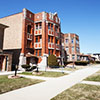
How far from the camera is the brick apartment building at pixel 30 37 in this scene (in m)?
22.1

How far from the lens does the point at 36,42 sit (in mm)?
24438

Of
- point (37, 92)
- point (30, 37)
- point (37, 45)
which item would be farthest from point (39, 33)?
point (37, 92)

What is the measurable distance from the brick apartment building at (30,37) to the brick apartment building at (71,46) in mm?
14426

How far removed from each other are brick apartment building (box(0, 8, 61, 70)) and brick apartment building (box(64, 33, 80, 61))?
14426 millimetres

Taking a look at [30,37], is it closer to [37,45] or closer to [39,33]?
[39,33]

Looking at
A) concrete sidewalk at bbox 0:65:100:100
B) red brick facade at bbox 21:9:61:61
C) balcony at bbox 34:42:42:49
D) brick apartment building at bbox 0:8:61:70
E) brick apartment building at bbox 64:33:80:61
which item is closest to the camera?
concrete sidewalk at bbox 0:65:100:100

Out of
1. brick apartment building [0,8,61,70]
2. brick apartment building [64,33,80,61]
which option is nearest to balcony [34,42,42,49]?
brick apartment building [0,8,61,70]

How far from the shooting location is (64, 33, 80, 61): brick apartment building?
128 feet

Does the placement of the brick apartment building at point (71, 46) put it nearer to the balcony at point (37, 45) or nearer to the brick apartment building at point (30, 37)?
the brick apartment building at point (30, 37)

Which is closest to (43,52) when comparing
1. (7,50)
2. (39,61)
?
(39,61)

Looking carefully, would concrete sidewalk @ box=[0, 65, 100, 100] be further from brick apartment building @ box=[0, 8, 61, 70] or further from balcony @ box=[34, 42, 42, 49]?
balcony @ box=[34, 42, 42, 49]

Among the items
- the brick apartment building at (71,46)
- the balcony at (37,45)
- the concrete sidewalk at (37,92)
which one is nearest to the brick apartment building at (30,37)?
the balcony at (37,45)

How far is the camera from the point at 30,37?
77.4 feet

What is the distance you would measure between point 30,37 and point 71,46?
20.9 meters
